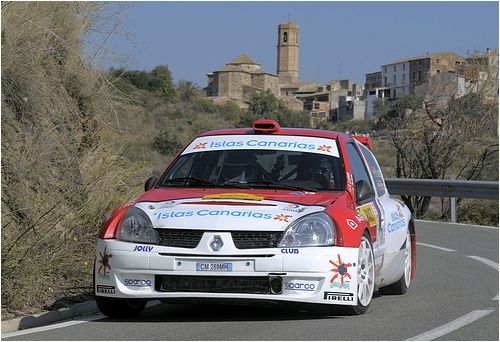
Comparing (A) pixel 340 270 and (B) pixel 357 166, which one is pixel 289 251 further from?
(B) pixel 357 166

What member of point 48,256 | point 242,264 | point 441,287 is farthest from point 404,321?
point 48,256

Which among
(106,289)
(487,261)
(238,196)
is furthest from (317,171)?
(487,261)

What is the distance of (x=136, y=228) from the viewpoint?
8.03m

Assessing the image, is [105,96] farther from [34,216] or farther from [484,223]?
[484,223]

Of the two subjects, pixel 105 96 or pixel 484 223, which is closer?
pixel 105 96

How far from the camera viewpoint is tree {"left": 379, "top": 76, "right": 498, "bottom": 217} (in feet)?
86.3

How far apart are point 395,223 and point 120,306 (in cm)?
294

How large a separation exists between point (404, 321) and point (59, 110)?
5.94 metres

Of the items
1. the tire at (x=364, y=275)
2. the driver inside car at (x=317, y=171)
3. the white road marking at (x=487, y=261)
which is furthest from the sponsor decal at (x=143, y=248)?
the white road marking at (x=487, y=261)

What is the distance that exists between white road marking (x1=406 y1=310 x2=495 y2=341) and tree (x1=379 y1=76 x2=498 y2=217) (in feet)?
52.7

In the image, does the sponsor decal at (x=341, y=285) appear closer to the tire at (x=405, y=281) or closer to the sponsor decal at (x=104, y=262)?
the sponsor decal at (x=104, y=262)

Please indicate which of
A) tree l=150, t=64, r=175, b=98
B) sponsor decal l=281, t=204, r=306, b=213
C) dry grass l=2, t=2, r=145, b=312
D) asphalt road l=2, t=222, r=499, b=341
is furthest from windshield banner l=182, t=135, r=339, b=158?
tree l=150, t=64, r=175, b=98

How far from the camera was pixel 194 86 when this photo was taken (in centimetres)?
5994

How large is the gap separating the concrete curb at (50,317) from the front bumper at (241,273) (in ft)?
2.60
